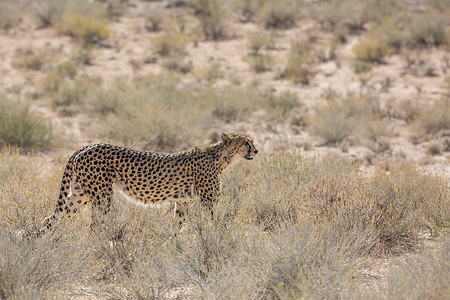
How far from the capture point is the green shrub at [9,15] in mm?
22062

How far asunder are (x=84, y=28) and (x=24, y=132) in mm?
11153

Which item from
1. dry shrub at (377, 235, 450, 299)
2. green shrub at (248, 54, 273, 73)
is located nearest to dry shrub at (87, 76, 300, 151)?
green shrub at (248, 54, 273, 73)

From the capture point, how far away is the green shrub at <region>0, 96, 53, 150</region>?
33.7 ft

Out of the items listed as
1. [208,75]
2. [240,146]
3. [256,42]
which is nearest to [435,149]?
[240,146]

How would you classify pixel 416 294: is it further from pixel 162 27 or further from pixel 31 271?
pixel 162 27

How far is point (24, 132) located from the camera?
10.4 m

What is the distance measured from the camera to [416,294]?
4.09m

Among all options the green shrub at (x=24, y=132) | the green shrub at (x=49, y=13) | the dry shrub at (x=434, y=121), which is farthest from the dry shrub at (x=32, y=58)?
the dry shrub at (x=434, y=121)

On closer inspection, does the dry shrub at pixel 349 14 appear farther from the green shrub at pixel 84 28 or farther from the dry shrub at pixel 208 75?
the green shrub at pixel 84 28

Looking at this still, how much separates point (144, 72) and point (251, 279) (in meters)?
13.7

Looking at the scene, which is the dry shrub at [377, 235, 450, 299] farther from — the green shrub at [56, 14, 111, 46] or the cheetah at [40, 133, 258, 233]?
the green shrub at [56, 14, 111, 46]

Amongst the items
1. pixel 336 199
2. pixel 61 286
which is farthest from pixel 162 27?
pixel 61 286

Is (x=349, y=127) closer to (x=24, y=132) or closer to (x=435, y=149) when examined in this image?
(x=435, y=149)

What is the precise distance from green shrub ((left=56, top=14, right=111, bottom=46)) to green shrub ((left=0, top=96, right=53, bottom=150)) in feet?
32.0
